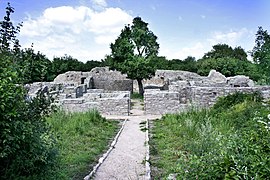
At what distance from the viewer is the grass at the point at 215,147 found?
3088mm

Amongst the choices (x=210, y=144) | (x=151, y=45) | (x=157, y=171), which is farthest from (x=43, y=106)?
(x=151, y=45)

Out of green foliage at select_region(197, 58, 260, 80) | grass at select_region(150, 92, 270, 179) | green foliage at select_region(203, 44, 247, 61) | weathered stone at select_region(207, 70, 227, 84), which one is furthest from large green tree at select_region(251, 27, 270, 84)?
green foliage at select_region(203, 44, 247, 61)

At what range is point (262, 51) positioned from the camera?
55.6 ft

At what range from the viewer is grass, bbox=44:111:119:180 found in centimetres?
589

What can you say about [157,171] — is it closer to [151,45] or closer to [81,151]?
[81,151]

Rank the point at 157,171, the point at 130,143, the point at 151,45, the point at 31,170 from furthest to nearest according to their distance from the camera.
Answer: the point at 151,45, the point at 130,143, the point at 157,171, the point at 31,170

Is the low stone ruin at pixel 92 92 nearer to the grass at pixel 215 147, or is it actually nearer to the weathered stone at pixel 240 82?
the grass at pixel 215 147

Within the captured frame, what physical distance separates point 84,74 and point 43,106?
25.8 meters

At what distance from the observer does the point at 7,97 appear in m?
3.32

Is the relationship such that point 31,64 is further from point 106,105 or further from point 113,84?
point 113,84

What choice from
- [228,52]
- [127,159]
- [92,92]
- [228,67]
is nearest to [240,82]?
[92,92]

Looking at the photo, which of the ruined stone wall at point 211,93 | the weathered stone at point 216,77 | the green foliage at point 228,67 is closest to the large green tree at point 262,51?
the ruined stone wall at point 211,93

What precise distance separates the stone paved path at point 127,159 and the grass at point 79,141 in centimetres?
31

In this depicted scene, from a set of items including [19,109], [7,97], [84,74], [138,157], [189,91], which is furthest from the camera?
[84,74]
